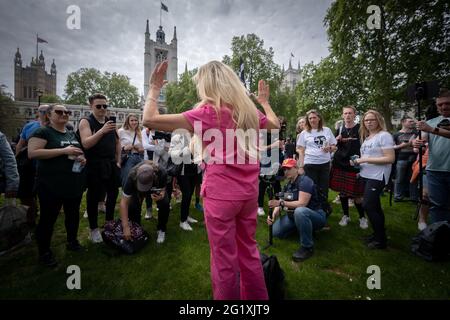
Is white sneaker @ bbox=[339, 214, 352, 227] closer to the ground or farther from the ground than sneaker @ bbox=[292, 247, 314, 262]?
farther from the ground

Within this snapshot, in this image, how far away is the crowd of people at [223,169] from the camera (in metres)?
1.56

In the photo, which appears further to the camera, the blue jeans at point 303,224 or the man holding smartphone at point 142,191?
the blue jeans at point 303,224

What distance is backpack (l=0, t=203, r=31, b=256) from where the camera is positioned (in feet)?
9.77

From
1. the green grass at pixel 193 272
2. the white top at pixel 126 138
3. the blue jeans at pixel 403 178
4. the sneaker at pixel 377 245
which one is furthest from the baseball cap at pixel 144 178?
the blue jeans at pixel 403 178

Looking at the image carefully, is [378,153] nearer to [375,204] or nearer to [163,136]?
[375,204]

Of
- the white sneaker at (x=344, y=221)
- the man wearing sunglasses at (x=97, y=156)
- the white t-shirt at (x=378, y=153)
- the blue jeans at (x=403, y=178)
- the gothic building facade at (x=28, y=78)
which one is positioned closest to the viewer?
the white t-shirt at (x=378, y=153)

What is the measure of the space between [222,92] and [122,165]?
385 centimetres

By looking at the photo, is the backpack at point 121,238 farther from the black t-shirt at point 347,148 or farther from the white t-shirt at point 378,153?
the black t-shirt at point 347,148

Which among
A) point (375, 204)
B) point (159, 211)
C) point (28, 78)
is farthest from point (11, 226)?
point (28, 78)

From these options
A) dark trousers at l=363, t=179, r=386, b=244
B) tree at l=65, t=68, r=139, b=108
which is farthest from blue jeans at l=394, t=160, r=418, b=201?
tree at l=65, t=68, r=139, b=108

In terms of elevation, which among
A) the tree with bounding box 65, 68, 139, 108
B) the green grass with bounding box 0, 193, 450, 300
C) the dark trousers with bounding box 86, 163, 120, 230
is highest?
the tree with bounding box 65, 68, 139, 108

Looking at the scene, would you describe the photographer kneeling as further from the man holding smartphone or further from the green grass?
the man holding smartphone

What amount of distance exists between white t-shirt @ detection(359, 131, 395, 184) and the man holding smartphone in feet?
10.9

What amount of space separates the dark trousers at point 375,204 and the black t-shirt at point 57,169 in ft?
14.5
